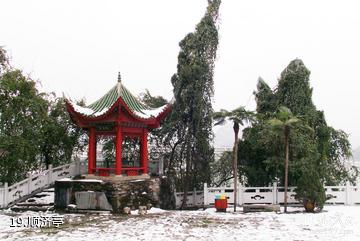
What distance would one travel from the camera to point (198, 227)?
40.0 feet

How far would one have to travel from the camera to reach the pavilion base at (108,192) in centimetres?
1571

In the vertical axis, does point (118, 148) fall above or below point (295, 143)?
below

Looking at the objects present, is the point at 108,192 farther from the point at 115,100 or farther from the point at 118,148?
the point at 115,100

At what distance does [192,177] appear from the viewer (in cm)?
2061

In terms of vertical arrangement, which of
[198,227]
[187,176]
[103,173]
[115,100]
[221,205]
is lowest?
[198,227]

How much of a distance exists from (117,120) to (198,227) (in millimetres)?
6164

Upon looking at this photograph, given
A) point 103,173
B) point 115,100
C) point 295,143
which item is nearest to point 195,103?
point 115,100

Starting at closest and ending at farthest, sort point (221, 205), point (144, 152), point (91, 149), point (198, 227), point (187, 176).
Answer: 1. point (198, 227)
2. point (221, 205)
3. point (91, 149)
4. point (144, 152)
5. point (187, 176)

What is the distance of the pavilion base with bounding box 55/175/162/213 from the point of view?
15711mm

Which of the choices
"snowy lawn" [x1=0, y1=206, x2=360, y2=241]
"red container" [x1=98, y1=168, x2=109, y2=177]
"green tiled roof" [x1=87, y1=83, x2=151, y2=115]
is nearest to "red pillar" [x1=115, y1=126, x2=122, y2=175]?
"red container" [x1=98, y1=168, x2=109, y2=177]

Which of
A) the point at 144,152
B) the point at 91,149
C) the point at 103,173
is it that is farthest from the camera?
the point at 144,152

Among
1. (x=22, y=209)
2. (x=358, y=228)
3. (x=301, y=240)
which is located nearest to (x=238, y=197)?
(x=358, y=228)

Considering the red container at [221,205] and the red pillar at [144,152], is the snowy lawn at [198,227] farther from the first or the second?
the red pillar at [144,152]

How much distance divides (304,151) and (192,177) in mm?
6007
